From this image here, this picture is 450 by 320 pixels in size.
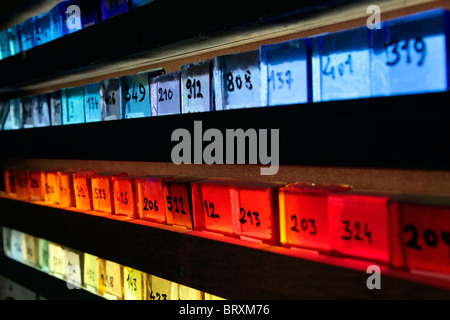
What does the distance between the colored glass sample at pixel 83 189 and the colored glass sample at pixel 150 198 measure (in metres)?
0.31

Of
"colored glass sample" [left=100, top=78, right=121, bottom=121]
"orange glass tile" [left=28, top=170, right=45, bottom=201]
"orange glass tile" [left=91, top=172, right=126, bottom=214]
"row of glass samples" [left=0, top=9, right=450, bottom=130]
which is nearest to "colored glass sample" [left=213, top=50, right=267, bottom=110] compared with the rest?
"row of glass samples" [left=0, top=9, right=450, bottom=130]

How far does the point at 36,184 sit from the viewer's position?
197cm

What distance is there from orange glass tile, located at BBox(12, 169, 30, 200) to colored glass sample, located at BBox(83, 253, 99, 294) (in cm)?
57

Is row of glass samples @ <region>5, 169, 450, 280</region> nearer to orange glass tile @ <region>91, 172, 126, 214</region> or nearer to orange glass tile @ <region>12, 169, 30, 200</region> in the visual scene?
orange glass tile @ <region>91, 172, 126, 214</region>

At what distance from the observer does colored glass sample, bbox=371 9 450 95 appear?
30.8 inches

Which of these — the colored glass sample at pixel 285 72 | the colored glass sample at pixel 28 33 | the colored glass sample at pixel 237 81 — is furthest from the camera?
the colored glass sample at pixel 28 33

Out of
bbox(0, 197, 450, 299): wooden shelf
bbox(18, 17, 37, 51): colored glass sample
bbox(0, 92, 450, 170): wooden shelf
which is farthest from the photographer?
bbox(18, 17, 37, 51): colored glass sample

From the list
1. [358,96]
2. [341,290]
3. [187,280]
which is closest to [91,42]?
[187,280]

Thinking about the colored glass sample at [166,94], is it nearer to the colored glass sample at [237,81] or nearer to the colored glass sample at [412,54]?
the colored glass sample at [237,81]

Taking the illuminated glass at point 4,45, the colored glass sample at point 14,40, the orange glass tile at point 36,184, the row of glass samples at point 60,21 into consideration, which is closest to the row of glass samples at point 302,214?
the orange glass tile at point 36,184

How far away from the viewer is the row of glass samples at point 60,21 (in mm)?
1494

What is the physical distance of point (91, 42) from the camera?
1496 mm
